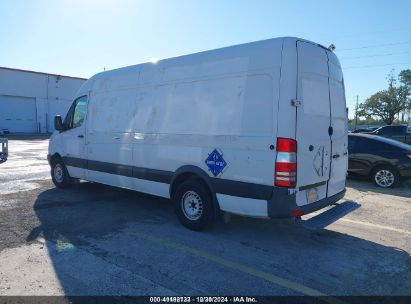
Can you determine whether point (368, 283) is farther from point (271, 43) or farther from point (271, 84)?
point (271, 43)

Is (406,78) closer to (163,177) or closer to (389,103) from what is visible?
(389,103)

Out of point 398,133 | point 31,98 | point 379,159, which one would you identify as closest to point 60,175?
point 379,159

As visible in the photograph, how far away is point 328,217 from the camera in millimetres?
5148

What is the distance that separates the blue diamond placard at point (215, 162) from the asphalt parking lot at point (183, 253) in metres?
1.01

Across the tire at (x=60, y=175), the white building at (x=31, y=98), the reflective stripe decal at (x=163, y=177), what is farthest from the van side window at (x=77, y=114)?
the white building at (x=31, y=98)

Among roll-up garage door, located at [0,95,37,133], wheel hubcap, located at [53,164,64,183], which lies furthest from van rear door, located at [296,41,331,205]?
roll-up garage door, located at [0,95,37,133]

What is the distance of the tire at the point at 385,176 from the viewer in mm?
9633

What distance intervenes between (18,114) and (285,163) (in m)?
37.8

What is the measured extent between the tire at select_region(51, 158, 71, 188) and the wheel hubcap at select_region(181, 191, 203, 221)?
13.3ft

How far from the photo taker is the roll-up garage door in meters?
35.8

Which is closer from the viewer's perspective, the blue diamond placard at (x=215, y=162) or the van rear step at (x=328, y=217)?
the van rear step at (x=328, y=217)

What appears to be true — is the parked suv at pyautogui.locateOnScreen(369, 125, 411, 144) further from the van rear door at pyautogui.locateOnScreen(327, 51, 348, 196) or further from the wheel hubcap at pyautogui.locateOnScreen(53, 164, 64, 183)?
the wheel hubcap at pyautogui.locateOnScreen(53, 164, 64, 183)

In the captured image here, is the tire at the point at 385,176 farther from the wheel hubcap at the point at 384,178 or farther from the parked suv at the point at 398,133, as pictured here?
the parked suv at the point at 398,133

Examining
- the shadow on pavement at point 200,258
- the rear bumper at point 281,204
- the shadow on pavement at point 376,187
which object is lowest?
the shadow on pavement at point 200,258
